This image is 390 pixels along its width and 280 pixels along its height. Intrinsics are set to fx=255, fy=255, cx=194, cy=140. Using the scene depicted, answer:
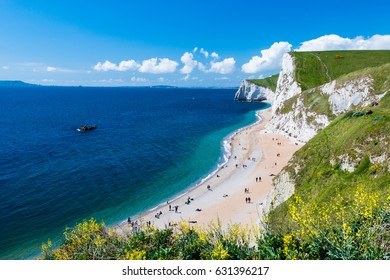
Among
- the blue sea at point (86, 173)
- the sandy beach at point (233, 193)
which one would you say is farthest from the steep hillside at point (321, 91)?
the blue sea at point (86, 173)

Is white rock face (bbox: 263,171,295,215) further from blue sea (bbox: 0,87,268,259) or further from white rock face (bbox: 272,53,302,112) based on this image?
white rock face (bbox: 272,53,302,112)

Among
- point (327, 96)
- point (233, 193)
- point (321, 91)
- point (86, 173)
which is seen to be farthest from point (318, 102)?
point (86, 173)

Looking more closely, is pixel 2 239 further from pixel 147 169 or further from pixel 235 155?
pixel 235 155

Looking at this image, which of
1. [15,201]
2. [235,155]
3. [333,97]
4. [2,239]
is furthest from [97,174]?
[333,97]

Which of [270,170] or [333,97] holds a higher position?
[333,97]

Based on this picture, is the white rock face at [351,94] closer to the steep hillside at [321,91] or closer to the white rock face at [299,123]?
the steep hillside at [321,91]

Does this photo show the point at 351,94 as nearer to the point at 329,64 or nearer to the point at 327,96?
the point at 327,96
